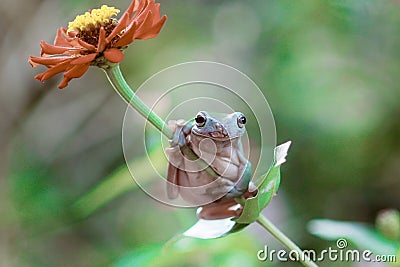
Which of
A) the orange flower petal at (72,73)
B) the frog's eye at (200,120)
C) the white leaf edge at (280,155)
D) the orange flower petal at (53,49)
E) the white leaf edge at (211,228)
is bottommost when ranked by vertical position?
the white leaf edge at (211,228)

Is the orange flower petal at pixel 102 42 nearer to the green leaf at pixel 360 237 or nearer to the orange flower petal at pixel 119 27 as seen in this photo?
the orange flower petal at pixel 119 27

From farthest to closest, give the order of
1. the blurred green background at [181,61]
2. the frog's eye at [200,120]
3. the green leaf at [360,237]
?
the blurred green background at [181,61], the green leaf at [360,237], the frog's eye at [200,120]

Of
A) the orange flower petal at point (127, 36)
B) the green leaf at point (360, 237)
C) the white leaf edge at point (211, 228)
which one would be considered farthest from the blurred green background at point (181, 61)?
the orange flower petal at point (127, 36)

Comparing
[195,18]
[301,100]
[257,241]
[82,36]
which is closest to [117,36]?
[82,36]

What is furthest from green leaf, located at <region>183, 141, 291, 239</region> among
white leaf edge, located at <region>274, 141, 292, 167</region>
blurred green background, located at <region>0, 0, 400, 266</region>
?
blurred green background, located at <region>0, 0, 400, 266</region>

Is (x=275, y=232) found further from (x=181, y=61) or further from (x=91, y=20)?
(x=181, y=61)

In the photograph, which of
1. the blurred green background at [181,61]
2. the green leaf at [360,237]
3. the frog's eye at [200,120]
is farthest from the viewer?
the blurred green background at [181,61]

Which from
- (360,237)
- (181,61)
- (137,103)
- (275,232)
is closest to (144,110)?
(137,103)
